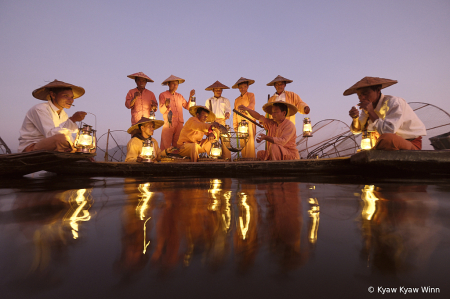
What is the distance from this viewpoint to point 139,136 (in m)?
4.99

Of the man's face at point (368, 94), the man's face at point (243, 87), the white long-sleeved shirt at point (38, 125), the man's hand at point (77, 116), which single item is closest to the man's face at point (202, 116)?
the man's face at point (243, 87)

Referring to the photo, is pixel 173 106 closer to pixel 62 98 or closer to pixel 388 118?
pixel 62 98

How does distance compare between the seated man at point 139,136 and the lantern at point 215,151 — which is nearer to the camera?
the seated man at point 139,136

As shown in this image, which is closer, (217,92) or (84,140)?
(84,140)

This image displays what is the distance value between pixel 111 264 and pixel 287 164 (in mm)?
3172

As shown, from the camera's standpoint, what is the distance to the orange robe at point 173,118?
6.74 meters

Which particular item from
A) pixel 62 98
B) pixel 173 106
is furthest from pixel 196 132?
pixel 62 98

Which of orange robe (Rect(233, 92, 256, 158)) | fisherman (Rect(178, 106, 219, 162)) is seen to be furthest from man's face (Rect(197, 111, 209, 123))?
orange robe (Rect(233, 92, 256, 158))

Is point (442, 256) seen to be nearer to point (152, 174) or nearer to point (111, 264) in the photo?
point (111, 264)

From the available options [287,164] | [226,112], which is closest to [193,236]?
[287,164]

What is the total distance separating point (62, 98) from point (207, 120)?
306 centimetres

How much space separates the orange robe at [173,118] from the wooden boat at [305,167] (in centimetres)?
276

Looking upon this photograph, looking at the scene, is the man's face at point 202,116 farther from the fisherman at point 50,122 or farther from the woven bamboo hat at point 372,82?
the woven bamboo hat at point 372,82

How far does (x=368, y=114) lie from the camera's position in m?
3.59
